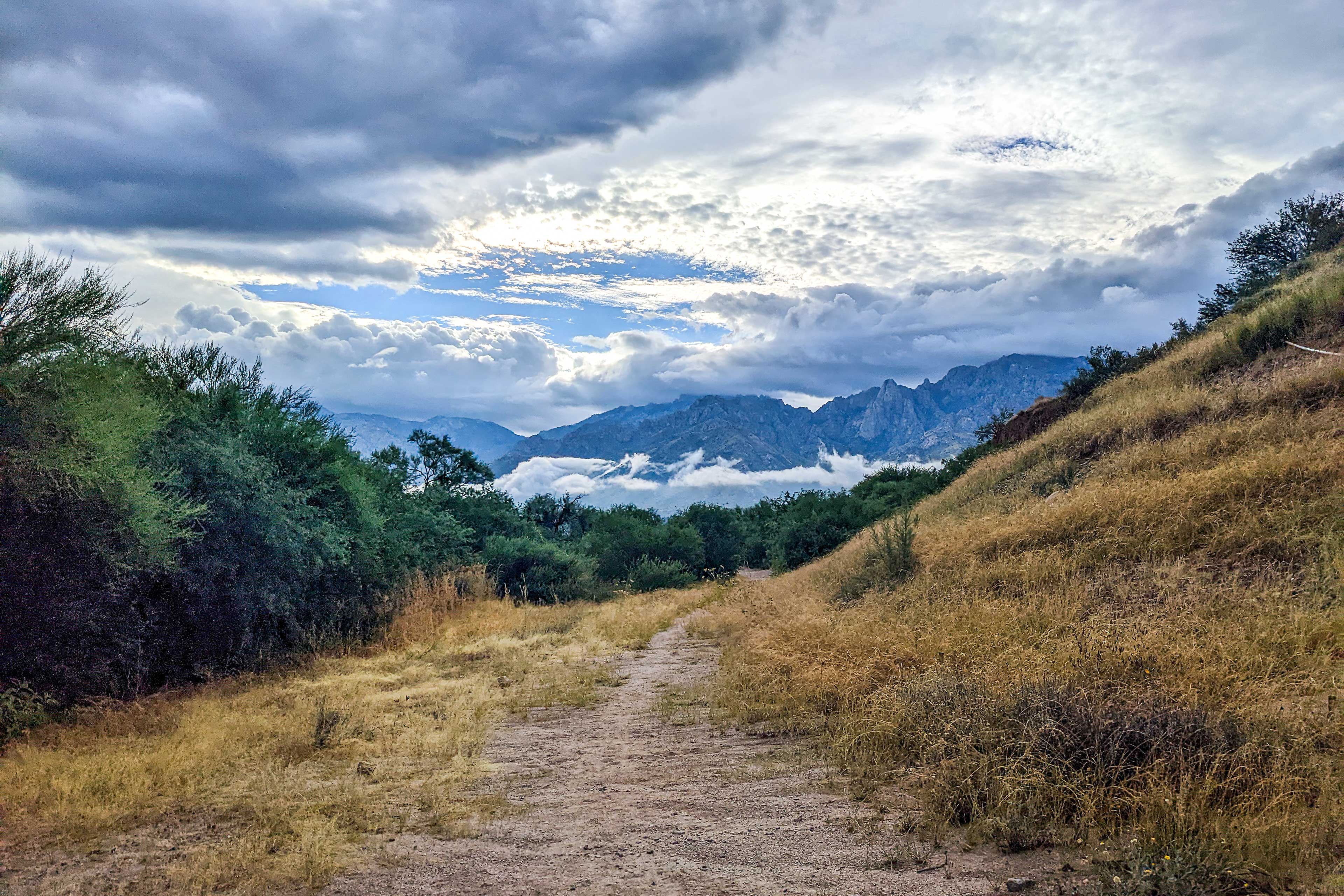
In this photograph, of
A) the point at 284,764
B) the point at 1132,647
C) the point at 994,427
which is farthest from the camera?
the point at 994,427

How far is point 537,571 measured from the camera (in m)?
25.3

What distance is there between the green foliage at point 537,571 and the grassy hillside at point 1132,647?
1041 cm

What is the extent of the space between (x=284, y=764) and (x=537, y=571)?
18134 millimetres

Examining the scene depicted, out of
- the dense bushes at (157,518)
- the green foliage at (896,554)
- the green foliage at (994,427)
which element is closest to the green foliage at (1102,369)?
the green foliage at (994,427)

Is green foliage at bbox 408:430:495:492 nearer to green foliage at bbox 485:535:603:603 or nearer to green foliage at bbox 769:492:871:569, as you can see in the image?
green foliage at bbox 485:535:603:603

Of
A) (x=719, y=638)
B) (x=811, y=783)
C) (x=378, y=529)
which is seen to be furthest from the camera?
(x=378, y=529)

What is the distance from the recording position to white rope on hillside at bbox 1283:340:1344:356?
1448 centimetres

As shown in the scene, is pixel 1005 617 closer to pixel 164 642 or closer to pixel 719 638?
pixel 719 638

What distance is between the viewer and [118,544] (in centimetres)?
909

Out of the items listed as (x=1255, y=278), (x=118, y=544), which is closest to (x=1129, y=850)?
(x=118, y=544)

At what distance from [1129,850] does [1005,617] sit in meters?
4.95

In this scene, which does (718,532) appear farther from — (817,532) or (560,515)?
(817,532)

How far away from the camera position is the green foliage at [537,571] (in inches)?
965

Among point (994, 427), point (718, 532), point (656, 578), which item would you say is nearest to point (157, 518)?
point (656, 578)
